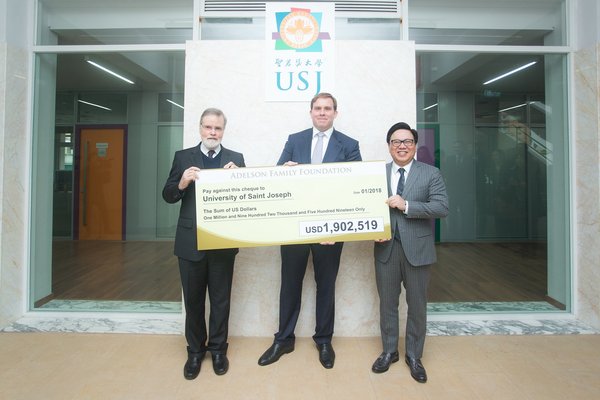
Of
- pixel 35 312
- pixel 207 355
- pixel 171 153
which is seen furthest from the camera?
pixel 171 153

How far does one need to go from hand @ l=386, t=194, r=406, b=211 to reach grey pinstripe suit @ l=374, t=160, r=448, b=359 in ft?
0.14

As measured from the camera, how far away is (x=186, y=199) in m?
2.41

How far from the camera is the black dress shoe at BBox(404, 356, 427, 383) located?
2291 millimetres

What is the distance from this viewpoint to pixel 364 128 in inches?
120

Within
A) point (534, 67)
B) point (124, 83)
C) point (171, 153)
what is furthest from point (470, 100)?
point (124, 83)

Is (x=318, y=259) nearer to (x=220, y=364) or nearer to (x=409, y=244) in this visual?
(x=409, y=244)

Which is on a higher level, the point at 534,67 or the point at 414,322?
the point at 534,67

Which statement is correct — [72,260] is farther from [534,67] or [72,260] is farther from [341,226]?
[534,67]

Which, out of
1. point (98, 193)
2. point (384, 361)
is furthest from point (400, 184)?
point (98, 193)

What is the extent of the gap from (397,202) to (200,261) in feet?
4.42

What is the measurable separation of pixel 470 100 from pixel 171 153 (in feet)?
11.1

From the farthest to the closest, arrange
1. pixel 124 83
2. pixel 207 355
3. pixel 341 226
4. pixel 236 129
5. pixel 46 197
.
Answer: pixel 124 83
pixel 46 197
pixel 236 129
pixel 207 355
pixel 341 226

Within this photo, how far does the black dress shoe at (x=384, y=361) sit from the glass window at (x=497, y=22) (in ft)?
9.38

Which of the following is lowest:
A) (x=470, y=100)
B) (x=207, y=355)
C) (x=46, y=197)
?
(x=207, y=355)
